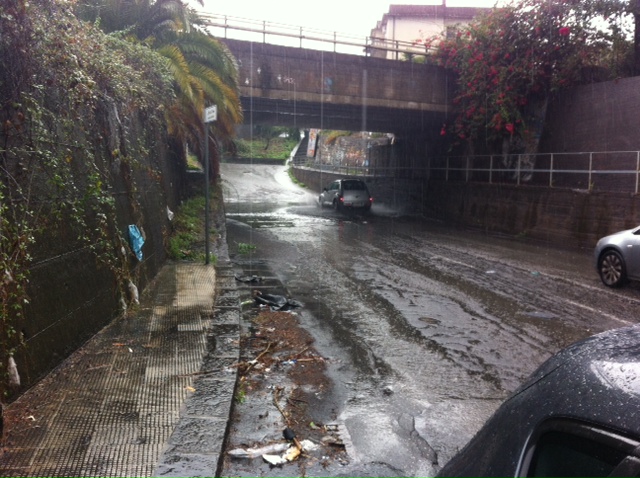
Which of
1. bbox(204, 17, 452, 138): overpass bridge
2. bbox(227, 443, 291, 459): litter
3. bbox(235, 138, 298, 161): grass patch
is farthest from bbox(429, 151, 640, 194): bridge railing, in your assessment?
bbox(235, 138, 298, 161): grass patch

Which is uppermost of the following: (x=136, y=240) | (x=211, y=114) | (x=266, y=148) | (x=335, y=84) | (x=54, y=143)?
(x=335, y=84)

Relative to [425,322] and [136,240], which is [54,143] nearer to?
[136,240]

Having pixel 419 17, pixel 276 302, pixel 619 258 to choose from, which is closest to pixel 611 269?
pixel 619 258

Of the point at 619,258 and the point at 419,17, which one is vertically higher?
the point at 419,17

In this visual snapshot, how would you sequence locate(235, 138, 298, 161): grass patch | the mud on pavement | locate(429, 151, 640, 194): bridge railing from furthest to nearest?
locate(235, 138, 298, 161): grass patch < locate(429, 151, 640, 194): bridge railing < the mud on pavement

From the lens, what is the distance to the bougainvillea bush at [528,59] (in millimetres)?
18094

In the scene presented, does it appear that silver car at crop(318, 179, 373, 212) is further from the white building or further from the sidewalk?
the white building

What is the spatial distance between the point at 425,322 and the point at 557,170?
39.0ft

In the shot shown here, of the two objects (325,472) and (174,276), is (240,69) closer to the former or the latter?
(174,276)

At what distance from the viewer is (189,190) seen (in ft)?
70.3

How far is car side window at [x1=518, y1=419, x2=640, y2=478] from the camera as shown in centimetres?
121

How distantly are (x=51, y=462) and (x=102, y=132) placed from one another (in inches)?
175

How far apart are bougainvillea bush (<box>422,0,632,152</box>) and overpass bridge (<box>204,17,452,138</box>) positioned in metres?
1.61

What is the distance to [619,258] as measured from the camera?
9.41 m
